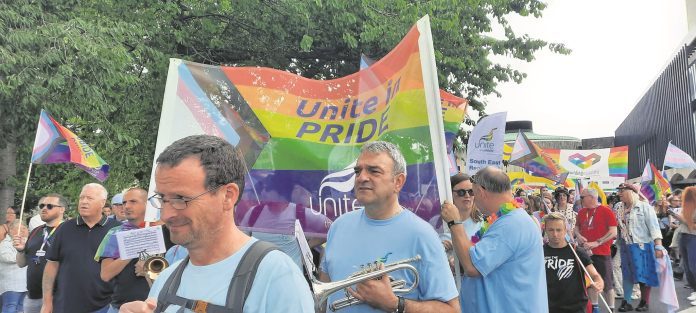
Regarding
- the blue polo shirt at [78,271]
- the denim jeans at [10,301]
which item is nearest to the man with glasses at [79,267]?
the blue polo shirt at [78,271]

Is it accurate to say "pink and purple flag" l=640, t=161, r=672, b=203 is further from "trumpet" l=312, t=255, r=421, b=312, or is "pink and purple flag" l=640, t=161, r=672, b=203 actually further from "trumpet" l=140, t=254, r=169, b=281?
"trumpet" l=312, t=255, r=421, b=312

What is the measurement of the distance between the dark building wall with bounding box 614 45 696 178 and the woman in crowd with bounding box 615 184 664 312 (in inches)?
1670

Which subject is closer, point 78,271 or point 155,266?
point 155,266

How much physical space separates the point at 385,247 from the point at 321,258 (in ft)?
2.71

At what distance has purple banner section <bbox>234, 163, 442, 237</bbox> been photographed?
4.79m

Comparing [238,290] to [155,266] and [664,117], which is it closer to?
[155,266]

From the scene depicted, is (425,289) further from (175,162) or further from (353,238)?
(175,162)

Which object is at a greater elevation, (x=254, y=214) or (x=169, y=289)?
(x=254, y=214)

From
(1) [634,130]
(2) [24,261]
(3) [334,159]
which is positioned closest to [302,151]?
(3) [334,159]

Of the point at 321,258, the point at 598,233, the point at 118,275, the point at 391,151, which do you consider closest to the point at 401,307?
the point at 391,151

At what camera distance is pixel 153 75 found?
13.4m

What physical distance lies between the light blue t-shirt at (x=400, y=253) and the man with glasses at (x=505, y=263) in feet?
2.18

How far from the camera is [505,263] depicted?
3895 millimetres

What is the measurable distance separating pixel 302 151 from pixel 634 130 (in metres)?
88.0
